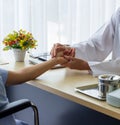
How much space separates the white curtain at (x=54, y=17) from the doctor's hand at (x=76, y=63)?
3.13 ft

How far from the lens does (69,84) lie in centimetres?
160

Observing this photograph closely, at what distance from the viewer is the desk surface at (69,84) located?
1258 mm

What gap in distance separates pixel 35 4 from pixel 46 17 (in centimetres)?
17

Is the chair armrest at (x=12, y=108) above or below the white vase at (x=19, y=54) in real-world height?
below

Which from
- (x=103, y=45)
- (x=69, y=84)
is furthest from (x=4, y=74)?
(x=103, y=45)

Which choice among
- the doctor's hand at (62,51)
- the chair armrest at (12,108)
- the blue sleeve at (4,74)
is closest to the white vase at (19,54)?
the doctor's hand at (62,51)

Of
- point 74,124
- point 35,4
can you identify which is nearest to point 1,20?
point 35,4

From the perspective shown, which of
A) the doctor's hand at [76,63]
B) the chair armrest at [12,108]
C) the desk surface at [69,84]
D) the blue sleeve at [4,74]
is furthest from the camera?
the doctor's hand at [76,63]

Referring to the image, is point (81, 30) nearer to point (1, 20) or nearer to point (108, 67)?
point (1, 20)

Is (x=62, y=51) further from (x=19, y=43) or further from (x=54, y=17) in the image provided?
(x=54, y=17)

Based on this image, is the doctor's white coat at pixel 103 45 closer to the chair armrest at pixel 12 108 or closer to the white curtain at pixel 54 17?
the chair armrest at pixel 12 108

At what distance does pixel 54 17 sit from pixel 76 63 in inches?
45.8

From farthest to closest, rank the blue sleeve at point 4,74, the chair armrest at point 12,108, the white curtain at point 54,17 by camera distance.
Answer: the white curtain at point 54,17
the blue sleeve at point 4,74
the chair armrest at point 12,108

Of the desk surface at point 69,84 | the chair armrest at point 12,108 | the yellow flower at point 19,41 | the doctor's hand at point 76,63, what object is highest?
the yellow flower at point 19,41
